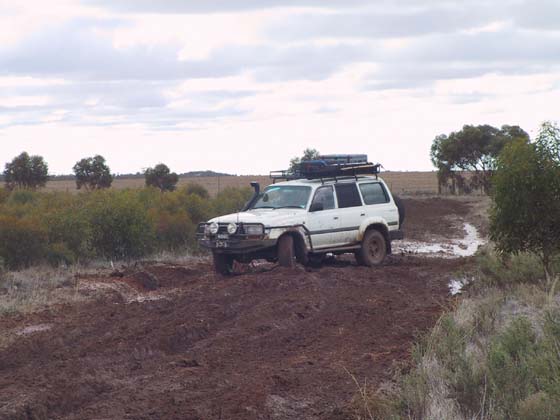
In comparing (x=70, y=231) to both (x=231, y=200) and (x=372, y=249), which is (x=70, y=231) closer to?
(x=372, y=249)

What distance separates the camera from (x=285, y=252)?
1916cm

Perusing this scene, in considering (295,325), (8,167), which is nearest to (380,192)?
(295,325)

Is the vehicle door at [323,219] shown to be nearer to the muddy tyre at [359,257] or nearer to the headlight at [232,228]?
the muddy tyre at [359,257]

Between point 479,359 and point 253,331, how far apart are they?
3636mm

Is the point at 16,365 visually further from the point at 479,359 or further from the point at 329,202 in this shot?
the point at 329,202

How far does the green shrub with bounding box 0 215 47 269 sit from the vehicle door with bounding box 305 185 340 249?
619 centimetres

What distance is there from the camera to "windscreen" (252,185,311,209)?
790 inches

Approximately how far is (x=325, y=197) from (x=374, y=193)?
1503 mm

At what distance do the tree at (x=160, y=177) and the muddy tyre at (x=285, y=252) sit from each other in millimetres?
33288

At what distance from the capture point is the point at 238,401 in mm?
9008

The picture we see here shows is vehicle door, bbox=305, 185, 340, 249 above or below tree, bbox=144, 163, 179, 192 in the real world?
below

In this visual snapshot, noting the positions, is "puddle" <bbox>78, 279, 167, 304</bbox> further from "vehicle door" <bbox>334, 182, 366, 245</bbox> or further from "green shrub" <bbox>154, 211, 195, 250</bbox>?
"green shrub" <bbox>154, 211, 195, 250</bbox>

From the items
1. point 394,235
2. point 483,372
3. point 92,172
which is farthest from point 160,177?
point 483,372

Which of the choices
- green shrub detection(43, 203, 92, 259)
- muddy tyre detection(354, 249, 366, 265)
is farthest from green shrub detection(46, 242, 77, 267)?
muddy tyre detection(354, 249, 366, 265)
